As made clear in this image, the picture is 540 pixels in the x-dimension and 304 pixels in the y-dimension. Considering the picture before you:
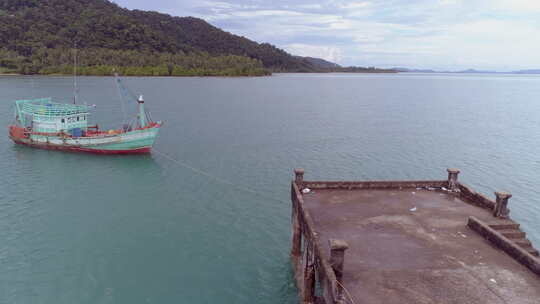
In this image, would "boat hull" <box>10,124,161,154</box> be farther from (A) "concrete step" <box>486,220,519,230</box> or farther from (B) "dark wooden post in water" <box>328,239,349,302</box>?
(A) "concrete step" <box>486,220,519,230</box>

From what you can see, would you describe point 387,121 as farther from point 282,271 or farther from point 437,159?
point 282,271

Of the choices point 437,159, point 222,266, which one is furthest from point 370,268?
point 437,159

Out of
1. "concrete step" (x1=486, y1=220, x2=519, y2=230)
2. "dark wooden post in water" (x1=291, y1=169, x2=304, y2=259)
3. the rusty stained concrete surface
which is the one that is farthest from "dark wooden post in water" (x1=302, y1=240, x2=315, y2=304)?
"concrete step" (x1=486, y1=220, x2=519, y2=230)

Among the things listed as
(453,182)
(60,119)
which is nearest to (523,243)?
(453,182)

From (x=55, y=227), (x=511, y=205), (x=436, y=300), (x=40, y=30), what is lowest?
(x=55, y=227)

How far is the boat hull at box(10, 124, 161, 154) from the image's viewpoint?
131 feet

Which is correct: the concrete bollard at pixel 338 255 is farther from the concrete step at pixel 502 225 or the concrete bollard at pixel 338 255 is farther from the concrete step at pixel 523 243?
the concrete step at pixel 523 243

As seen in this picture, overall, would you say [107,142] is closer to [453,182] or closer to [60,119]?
[60,119]

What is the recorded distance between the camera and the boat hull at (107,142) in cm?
3984

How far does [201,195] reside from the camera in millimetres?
29141

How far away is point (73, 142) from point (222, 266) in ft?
96.4

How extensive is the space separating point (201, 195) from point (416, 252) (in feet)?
64.5

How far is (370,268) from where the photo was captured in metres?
11.3

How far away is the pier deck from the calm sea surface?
4.77m
